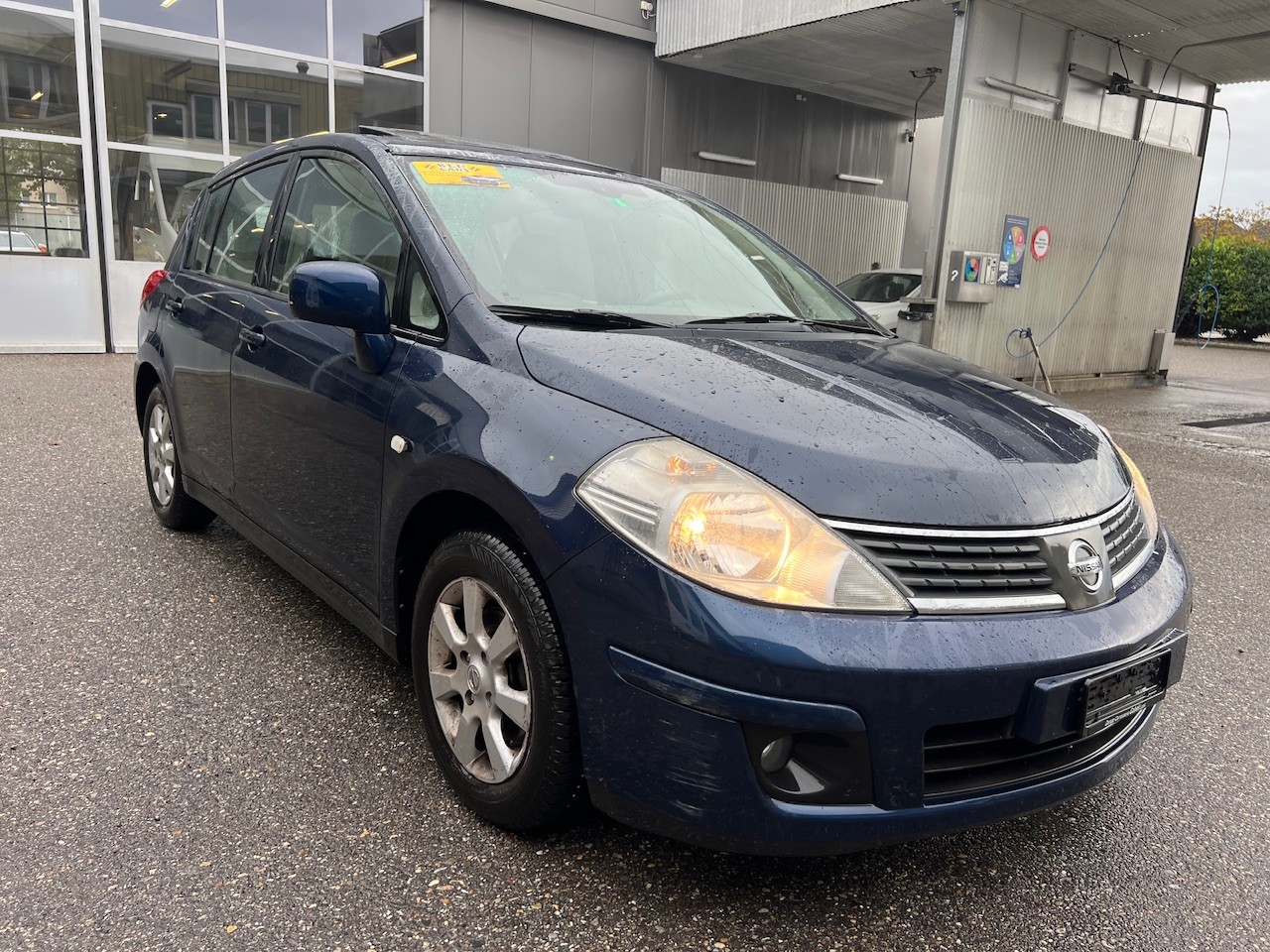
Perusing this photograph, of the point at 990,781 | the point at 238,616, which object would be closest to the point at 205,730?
the point at 238,616

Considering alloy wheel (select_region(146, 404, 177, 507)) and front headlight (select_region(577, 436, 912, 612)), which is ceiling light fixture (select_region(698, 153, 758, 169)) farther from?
front headlight (select_region(577, 436, 912, 612))

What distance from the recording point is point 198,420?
366 centimetres

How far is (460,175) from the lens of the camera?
2.80 metres

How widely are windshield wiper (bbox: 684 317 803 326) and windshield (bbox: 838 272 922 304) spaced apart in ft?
31.7

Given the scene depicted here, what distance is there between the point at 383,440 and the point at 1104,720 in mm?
1756

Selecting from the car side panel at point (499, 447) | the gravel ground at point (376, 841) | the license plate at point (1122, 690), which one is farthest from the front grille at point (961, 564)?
the gravel ground at point (376, 841)

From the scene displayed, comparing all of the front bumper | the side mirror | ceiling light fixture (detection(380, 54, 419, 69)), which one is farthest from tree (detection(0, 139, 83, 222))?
the front bumper

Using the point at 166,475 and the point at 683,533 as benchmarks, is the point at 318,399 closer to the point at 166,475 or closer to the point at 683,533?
the point at 683,533

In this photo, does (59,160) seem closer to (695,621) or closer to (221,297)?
(221,297)

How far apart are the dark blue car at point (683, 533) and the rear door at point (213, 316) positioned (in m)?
0.55

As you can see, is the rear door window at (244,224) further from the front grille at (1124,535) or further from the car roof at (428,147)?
the front grille at (1124,535)

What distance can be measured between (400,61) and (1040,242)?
8077mm

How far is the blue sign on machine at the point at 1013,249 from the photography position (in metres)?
10.7

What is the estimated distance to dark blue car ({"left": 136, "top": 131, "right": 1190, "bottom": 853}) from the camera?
172 centimetres
